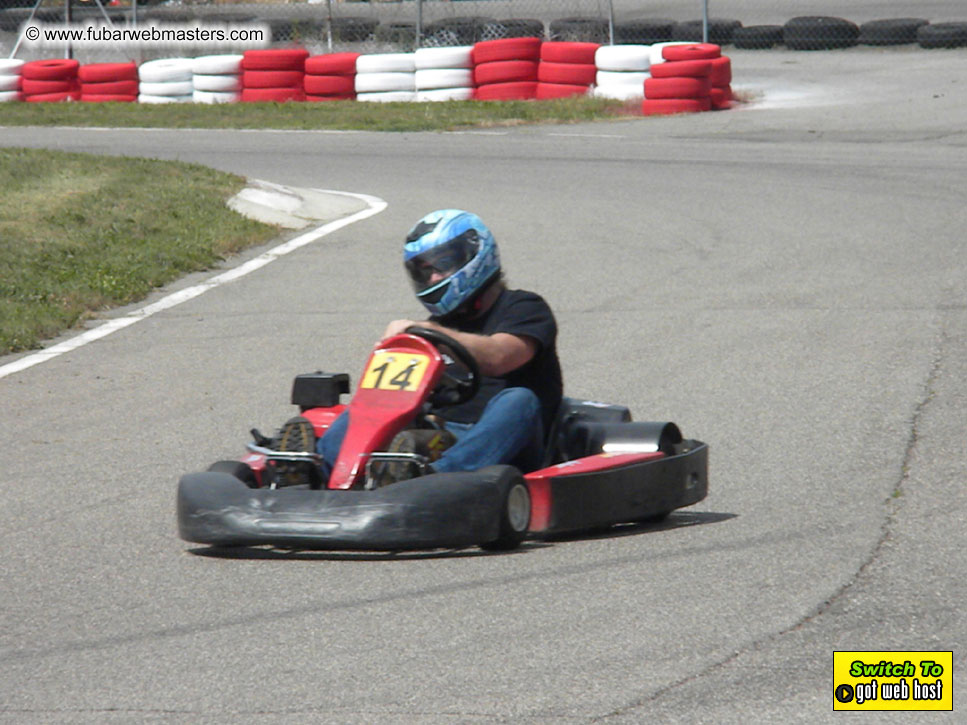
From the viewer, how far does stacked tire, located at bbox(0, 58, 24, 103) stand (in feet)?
77.7

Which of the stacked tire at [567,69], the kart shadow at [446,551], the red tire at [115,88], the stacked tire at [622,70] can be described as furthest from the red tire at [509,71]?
the kart shadow at [446,551]

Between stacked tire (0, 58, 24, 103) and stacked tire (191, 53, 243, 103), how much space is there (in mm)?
3331

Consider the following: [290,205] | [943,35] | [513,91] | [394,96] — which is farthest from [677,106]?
[290,205]

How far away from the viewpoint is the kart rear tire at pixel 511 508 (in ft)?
15.0

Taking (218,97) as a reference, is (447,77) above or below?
above

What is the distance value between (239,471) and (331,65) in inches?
685

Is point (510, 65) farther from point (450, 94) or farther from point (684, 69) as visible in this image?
point (684, 69)

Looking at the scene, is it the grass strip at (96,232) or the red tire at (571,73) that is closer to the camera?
the grass strip at (96,232)

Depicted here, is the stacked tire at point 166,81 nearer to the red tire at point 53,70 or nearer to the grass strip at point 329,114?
the grass strip at point 329,114

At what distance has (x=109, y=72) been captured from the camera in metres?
23.0

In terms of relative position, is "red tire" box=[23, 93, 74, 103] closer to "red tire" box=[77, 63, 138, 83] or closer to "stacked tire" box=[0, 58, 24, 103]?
"red tire" box=[77, 63, 138, 83]

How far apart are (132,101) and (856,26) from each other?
38.2 feet

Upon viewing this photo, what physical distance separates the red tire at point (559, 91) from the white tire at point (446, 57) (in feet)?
3.76

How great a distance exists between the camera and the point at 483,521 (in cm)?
452
